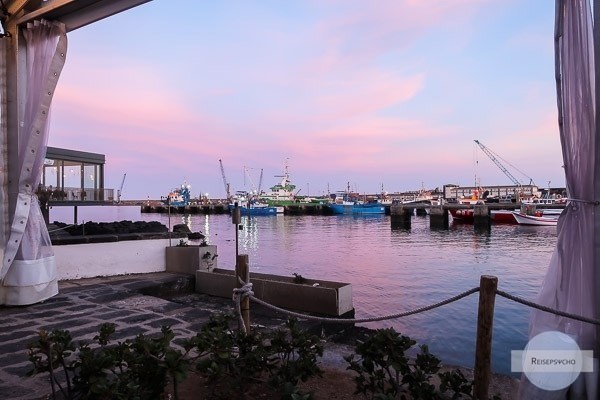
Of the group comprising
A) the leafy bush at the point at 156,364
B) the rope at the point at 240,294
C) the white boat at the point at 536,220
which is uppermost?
the rope at the point at 240,294

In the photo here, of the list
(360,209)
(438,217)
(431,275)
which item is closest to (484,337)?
(431,275)

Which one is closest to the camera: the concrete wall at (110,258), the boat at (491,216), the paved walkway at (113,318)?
the paved walkway at (113,318)

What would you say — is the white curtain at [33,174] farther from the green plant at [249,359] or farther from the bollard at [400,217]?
the bollard at [400,217]

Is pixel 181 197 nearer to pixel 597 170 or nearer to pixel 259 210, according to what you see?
pixel 259 210

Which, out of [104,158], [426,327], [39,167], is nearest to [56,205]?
[104,158]

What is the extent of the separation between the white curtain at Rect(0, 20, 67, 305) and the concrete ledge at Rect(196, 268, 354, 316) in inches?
115

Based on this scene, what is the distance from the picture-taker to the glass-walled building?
1462 cm

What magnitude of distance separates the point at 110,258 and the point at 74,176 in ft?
31.5

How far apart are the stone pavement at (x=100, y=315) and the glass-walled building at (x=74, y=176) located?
838 centimetres

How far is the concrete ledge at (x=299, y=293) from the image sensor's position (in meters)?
6.58

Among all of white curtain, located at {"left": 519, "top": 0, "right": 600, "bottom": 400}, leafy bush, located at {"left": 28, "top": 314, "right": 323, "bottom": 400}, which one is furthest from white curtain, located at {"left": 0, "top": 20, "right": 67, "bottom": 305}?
white curtain, located at {"left": 519, "top": 0, "right": 600, "bottom": 400}

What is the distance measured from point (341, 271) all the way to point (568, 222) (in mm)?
Result: 15244

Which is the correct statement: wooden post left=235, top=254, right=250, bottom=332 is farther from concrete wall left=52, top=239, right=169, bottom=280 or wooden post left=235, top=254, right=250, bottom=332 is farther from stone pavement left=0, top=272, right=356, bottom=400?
concrete wall left=52, top=239, right=169, bottom=280

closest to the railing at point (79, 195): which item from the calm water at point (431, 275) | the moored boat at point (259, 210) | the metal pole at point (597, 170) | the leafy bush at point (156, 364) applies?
the calm water at point (431, 275)
